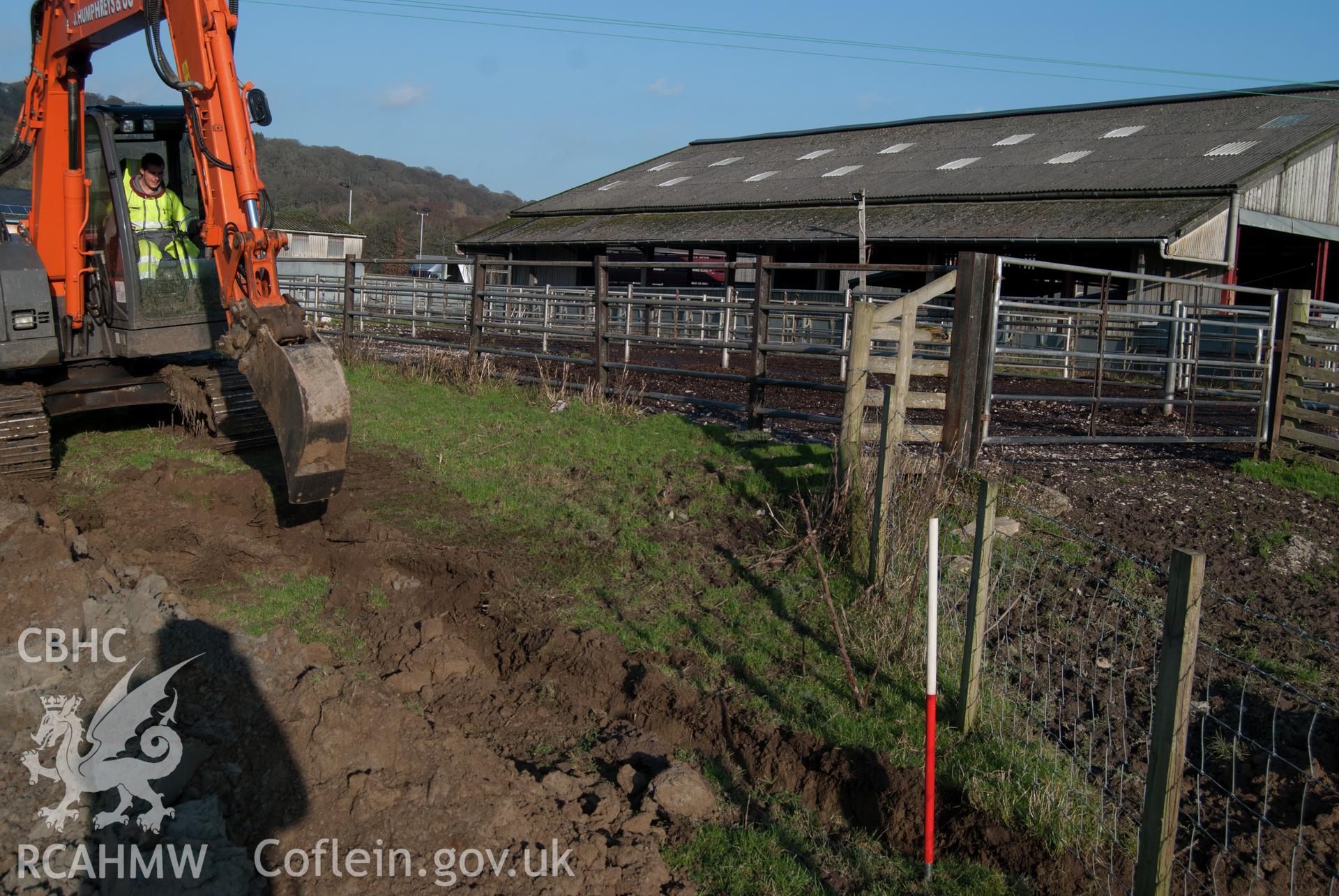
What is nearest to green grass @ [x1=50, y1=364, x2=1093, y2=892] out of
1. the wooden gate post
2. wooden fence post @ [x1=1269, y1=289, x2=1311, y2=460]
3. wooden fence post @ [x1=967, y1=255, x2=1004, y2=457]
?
the wooden gate post

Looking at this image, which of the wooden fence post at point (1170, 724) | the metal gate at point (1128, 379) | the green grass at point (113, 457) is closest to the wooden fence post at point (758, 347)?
the metal gate at point (1128, 379)

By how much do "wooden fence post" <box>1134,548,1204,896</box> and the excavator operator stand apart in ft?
25.7

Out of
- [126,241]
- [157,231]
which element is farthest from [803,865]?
[157,231]

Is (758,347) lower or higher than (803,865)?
higher

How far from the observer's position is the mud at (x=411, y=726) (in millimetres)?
3768

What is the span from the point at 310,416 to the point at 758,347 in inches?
191

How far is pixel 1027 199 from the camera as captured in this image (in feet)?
74.0

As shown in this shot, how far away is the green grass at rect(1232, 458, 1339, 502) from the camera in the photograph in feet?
30.0

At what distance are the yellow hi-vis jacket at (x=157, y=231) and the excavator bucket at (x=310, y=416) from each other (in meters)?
2.80

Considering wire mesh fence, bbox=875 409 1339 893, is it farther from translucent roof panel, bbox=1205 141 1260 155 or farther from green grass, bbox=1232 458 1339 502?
translucent roof panel, bbox=1205 141 1260 155

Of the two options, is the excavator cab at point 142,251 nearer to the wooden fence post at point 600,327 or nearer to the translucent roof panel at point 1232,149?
the wooden fence post at point 600,327

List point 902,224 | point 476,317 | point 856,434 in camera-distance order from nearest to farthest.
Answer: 1. point 856,434
2. point 476,317
3. point 902,224

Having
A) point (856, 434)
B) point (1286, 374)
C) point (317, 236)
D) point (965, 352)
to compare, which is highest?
point (317, 236)

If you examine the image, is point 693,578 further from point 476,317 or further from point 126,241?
point 476,317
